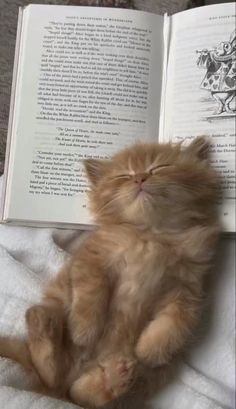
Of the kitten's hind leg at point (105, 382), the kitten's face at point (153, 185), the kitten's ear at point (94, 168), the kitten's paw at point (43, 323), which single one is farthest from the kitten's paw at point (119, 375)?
the kitten's ear at point (94, 168)

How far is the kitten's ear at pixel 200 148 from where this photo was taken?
1137mm

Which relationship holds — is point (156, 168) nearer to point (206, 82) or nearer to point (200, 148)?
point (200, 148)

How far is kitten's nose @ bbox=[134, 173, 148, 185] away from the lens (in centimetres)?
106

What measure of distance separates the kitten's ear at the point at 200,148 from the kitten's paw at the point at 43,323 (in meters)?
0.39

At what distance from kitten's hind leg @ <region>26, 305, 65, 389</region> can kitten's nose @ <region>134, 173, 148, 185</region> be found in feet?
0.89

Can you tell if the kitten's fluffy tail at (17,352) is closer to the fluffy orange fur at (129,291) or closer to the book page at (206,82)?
the fluffy orange fur at (129,291)

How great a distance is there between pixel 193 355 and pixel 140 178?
340 millimetres

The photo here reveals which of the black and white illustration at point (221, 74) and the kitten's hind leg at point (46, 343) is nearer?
the kitten's hind leg at point (46, 343)

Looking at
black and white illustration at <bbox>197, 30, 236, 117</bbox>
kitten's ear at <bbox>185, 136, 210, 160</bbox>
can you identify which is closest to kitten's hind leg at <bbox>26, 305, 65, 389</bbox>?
kitten's ear at <bbox>185, 136, 210, 160</bbox>

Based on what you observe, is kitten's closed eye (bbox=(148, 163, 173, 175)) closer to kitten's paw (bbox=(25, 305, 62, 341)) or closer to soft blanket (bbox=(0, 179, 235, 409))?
soft blanket (bbox=(0, 179, 235, 409))

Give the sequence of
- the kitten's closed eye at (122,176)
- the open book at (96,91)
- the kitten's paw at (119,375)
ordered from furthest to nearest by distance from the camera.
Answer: the open book at (96,91) → the kitten's closed eye at (122,176) → the kitten's paw at (119,375)

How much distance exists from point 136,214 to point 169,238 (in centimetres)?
7

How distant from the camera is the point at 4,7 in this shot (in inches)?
59.0

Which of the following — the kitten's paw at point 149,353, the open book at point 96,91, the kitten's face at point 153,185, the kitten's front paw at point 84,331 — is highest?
the open book at point 96,91
